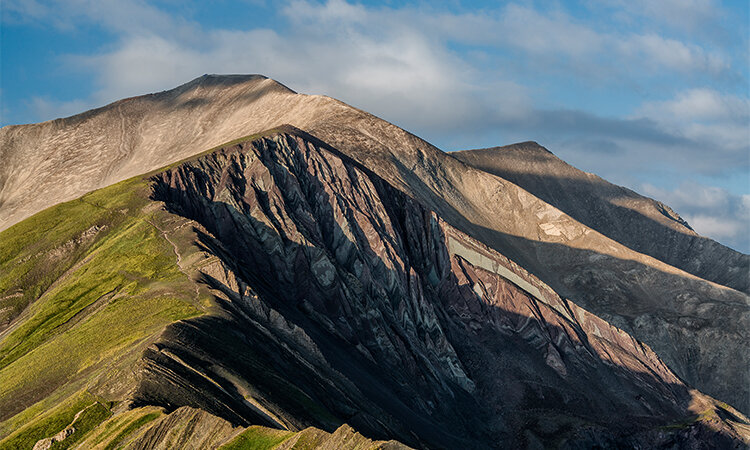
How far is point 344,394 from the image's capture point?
61.2 m

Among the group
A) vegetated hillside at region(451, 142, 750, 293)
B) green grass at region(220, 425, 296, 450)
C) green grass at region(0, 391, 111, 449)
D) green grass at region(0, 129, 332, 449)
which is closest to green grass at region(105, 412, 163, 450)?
green grass at region(0, 129, 332, 449)

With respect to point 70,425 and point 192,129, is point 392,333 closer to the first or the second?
point 70,425

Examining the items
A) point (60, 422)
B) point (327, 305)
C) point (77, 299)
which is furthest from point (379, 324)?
point (60, 422)

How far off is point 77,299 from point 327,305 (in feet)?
88.0

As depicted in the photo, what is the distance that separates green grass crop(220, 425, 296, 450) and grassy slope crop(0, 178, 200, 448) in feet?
27.8

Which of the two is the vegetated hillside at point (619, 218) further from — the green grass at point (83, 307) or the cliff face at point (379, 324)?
the green grass at point (83, 307)

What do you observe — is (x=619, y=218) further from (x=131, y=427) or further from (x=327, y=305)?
(x=131, y=427)

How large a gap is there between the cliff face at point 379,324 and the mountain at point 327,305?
302 millimetres

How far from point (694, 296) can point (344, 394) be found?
318 feet

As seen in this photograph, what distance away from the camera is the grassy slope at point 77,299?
151ft

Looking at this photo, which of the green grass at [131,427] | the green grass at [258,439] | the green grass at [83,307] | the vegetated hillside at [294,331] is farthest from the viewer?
the vegetated hillside at [294,331]

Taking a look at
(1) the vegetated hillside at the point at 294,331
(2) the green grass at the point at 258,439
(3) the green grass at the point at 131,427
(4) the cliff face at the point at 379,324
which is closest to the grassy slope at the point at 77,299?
(1) the vegetated hillside at the point at 294,331

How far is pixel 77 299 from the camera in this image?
63.6m

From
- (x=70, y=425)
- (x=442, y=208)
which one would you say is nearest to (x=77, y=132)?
(x=442, y=208)
